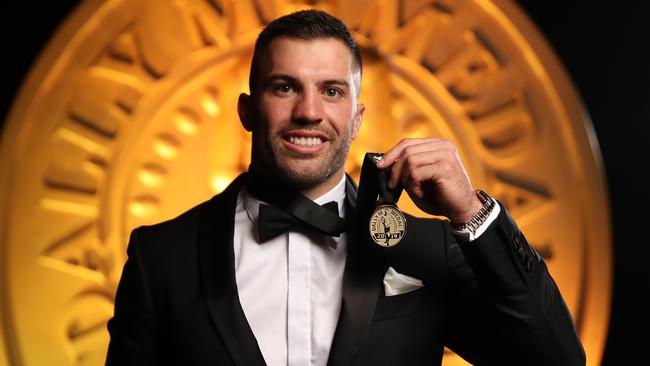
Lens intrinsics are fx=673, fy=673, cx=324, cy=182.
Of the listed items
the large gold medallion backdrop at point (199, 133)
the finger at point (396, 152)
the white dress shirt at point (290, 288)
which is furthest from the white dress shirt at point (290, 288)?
the large gold medallion backdrop at point (199, 133)

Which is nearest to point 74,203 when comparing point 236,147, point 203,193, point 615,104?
point 203,193

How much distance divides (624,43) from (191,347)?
2184mm

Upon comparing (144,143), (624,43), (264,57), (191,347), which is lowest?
(191,347)

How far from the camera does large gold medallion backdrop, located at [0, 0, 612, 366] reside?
2.58 m

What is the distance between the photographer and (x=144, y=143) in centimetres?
267

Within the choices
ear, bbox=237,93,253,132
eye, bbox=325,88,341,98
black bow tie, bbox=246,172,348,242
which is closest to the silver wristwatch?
black bow tie, bbox=246,172,348,242

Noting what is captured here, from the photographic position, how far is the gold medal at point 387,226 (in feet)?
4.61

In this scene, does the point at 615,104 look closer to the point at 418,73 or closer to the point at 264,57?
the point at 418,73

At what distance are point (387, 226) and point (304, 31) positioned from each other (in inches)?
21.7

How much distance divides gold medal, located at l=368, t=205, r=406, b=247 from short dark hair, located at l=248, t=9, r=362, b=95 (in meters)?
0.48

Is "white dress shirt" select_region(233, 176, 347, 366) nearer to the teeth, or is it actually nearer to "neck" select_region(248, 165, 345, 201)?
"neck" select_region(248, 165, 345, 201)

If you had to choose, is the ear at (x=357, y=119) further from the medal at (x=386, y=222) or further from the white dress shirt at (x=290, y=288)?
the medal at (x=386, y=222)

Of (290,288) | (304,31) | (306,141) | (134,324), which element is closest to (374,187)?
(306,141)

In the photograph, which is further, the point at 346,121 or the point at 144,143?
the point at 144,143
